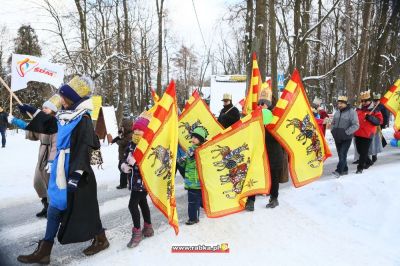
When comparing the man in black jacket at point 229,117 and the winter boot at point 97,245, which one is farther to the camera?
the man in black jacket at point 229,117

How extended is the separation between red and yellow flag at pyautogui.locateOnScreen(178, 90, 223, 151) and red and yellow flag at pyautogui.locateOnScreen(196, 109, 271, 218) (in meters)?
1.47

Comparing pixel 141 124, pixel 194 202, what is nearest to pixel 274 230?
pixel 194 202

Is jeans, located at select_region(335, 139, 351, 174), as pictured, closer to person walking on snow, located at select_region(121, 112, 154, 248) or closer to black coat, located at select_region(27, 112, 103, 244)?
person walking on snow, located at select_region(121, 112, 154, 248)

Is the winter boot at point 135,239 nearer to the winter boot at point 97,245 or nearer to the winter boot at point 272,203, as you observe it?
the winter boot at point 97,245

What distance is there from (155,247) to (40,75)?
18.2ft

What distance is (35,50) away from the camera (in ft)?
137

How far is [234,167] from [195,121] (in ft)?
6.20

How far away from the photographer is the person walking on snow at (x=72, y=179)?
417 centimetres

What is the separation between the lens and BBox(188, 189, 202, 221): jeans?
5496mm

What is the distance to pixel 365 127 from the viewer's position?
890 centimetres

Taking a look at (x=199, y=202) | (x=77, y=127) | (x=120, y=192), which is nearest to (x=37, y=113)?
(x=77, y=127)

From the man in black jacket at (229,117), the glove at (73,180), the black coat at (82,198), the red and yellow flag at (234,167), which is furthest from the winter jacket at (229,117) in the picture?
the glove at (73,180)

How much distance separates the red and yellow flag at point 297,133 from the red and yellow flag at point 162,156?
190 cm

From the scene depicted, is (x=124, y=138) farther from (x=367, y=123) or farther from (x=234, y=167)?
(x=367, y=123)
